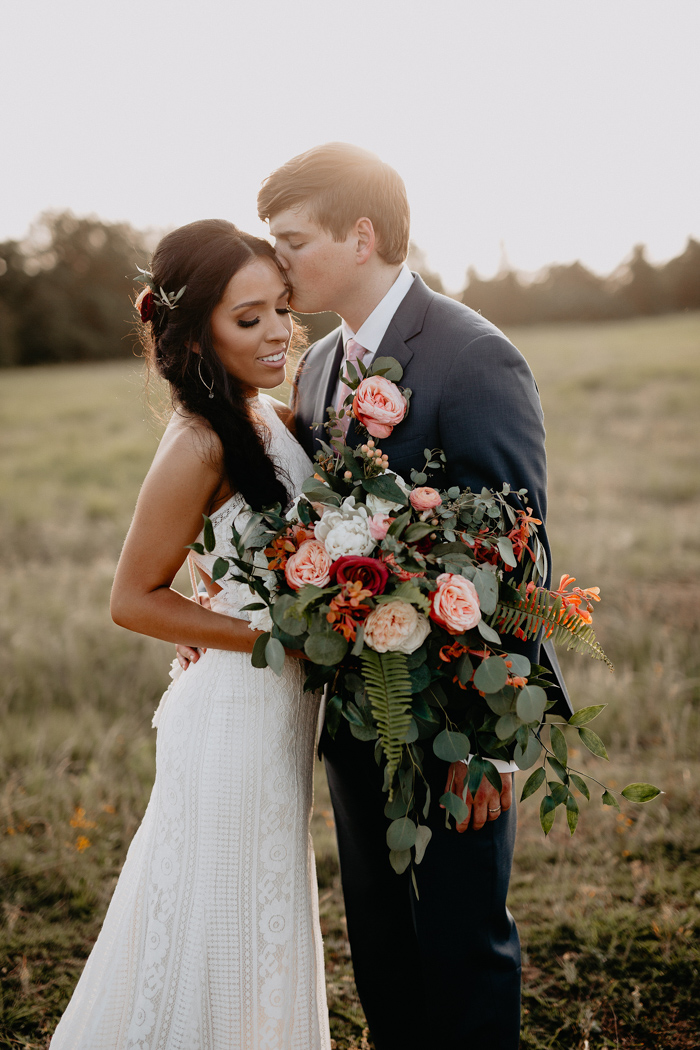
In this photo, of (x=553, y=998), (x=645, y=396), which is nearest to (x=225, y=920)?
(x=553, y=998)

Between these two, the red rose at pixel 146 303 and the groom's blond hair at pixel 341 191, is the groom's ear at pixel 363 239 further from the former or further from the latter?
the red rose at pixel 146 303

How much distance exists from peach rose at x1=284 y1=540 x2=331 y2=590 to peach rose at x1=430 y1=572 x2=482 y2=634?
0.83ft

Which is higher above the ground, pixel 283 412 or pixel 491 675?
pixel 283 412

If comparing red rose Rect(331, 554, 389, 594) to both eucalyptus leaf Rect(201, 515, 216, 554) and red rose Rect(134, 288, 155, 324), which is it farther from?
red rose Rect(134, 288, 155, 324)

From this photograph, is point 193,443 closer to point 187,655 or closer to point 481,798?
point 187,655

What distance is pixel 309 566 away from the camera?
5.48 feet

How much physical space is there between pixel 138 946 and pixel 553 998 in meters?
1.69

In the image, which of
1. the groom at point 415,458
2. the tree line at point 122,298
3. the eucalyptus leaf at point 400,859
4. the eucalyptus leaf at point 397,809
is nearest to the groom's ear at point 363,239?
the groom at point 415,458

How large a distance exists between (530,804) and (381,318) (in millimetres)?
2800

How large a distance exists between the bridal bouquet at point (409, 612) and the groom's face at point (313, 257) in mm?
748

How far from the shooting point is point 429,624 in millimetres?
1702

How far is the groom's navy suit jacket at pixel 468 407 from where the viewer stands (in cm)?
206

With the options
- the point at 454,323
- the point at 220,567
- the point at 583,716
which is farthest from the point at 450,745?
the point at 454,323

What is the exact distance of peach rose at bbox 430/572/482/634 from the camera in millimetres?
1611
